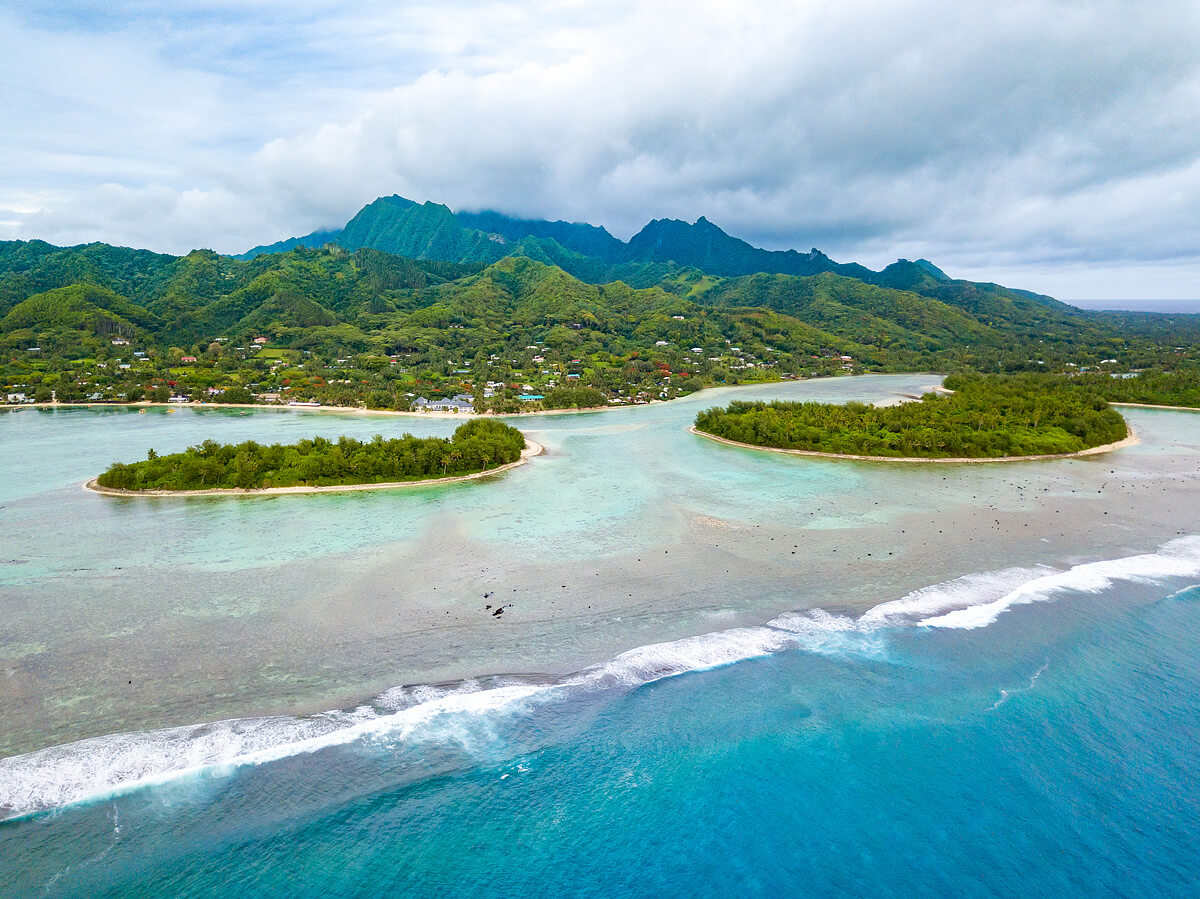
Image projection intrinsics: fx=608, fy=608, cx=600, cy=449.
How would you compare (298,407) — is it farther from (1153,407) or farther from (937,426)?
(1153,407)

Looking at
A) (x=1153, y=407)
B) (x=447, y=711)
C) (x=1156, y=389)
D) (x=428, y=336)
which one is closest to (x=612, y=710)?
(x=447, y=711)

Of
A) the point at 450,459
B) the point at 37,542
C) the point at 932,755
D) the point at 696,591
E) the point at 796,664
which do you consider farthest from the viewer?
the point at 450,459

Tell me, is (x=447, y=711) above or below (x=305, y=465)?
below

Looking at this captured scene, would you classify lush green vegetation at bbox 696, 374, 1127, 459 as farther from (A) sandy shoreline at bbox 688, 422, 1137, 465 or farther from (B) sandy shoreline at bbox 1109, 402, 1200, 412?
(B) sandy shoreline at bbox 1109, 402, 1200, 412

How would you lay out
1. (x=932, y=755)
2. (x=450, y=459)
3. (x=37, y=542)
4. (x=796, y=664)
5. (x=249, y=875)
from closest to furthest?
(x=249, y=875)
(x=932, y=755)
(x=796, y=664)
(x=37, y=542)
(x=450, y=459)

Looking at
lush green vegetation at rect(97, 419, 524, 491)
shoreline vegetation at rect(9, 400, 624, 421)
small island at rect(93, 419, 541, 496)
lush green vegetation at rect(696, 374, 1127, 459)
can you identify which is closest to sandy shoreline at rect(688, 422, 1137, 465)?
lush green vegetation at rect(696, 374, 1127, 459)

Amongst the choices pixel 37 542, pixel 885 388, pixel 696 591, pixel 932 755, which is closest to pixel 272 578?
pixel 37 542

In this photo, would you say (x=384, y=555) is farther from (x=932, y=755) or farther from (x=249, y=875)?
(x=932, y=755)
